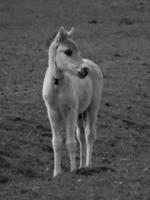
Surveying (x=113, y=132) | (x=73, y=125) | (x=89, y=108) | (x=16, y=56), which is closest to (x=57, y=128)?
(x=73, y=125)

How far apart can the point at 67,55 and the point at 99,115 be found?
234 inches

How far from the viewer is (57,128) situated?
420 inches

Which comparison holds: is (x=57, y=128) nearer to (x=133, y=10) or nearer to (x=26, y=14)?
(x=26, y=14)

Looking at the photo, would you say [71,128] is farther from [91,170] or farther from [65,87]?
[91,170]

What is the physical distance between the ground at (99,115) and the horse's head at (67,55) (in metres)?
1.60

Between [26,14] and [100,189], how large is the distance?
2926cm

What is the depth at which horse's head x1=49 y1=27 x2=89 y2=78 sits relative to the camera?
10000mm

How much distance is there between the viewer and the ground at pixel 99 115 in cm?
927

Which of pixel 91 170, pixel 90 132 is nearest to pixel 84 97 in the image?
pixel 90 132

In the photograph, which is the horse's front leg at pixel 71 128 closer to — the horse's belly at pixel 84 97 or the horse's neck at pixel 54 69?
the horse's belly at pixel 84 97

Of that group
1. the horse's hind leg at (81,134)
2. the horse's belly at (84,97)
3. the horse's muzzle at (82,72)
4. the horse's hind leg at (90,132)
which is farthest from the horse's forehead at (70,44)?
the horse's hind leg at (81,134)

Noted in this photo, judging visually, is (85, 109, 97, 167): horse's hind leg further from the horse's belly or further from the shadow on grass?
the shadow on grass

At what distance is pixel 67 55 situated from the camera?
33.3 ft

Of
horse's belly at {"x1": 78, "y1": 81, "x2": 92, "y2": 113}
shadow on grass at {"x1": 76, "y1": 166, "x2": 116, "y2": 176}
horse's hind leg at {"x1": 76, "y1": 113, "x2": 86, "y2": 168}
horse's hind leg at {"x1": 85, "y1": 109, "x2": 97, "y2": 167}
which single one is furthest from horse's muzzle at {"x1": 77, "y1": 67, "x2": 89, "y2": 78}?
horse's hind leg at {"x1": 76, "y1": 113, "x2": 86, "y2": 168}
